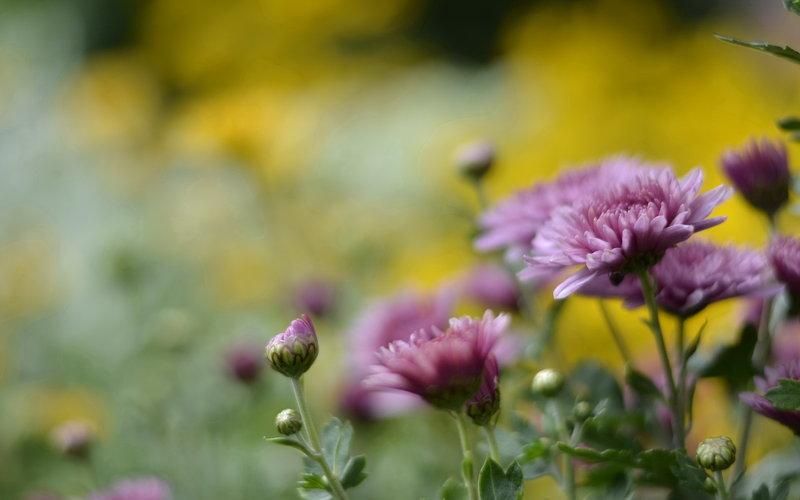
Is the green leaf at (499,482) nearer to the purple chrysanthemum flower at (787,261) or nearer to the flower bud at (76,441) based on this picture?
the purple chrysanthemum flower at (787,261)

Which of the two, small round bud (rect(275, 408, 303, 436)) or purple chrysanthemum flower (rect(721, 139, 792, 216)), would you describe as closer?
small round bud (rect(275, 408, 303, 436))

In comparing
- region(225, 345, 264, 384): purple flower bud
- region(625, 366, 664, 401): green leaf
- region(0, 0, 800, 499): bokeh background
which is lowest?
region(0, 0, 800, 499): bokeh background

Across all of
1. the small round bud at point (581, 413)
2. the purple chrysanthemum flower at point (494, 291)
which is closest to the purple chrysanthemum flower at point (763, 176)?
the small round bud at point (581, 413)

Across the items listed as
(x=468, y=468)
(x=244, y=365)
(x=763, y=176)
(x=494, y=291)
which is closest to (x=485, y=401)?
(x=468, y=468)

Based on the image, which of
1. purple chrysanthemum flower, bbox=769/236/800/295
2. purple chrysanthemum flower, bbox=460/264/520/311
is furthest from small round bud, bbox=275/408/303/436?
purple chrysanthemum flower, bbox=460/264/520/311

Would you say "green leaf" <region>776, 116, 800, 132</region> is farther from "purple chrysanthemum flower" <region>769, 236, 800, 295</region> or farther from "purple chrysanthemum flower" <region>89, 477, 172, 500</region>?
"purple chrysanthemum flower" <region>89, 477, 172, 500</region>

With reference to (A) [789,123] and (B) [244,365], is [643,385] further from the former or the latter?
(B) [244,365]

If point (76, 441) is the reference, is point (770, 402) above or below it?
above

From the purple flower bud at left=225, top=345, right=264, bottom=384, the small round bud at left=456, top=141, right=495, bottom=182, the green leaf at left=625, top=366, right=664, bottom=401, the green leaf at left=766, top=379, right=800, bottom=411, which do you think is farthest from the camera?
the purple flower bud at left=225, top=345, right=264, bottom=384
